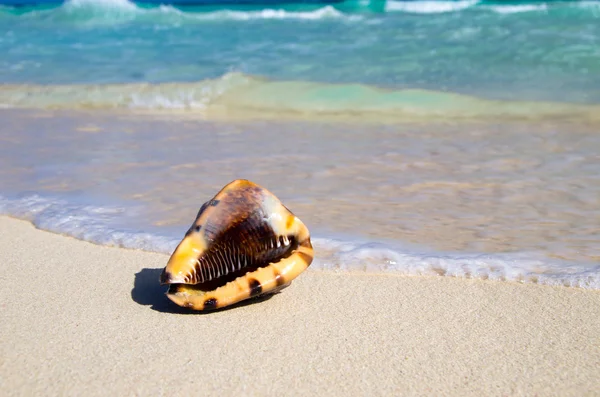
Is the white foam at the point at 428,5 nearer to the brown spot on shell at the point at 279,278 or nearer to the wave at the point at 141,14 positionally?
the wave at the point at 141,14

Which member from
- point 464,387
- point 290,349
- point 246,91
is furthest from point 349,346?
point 246,91

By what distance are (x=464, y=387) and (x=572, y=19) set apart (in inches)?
420

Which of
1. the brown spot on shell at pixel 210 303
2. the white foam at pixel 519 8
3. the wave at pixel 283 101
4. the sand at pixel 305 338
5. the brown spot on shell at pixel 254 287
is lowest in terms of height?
Answer: the wave at pixel 283 101

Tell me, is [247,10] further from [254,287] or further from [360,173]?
[254,287]

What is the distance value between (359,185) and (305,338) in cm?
175

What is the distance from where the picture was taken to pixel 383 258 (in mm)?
2611

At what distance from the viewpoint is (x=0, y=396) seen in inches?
65.7

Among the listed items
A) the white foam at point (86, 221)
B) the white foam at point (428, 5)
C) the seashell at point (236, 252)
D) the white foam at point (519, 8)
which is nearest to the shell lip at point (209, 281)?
the seashell at point (236, 252)

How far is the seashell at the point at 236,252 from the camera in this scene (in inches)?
80.1

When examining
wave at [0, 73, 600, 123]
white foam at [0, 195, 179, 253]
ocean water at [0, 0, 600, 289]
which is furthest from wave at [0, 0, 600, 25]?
white foam at [0, 195, 179, 253]

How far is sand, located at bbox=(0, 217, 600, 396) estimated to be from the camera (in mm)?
1739

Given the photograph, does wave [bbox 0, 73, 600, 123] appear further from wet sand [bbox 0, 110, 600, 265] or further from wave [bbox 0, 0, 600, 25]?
wave [bbox 0, 0, 600, 25]

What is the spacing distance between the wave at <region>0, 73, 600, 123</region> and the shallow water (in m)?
0.55

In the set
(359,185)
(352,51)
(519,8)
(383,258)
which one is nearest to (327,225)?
(383,258)
